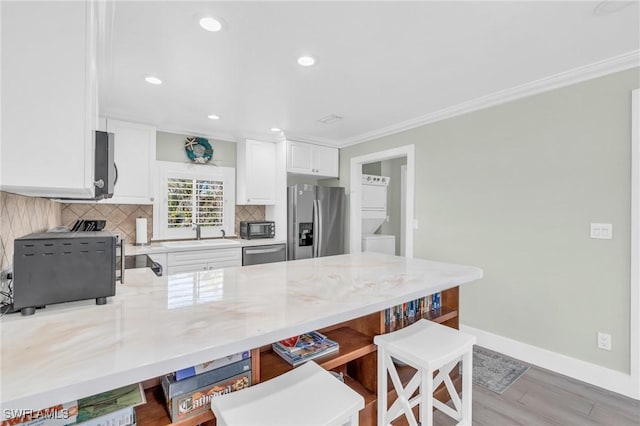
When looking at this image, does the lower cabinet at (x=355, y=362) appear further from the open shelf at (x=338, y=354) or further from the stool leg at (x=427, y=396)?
the stool leg at (x=427, y=396)

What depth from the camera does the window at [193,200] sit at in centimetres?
380

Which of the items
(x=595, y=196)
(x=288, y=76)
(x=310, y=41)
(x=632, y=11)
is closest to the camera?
(x=632, y=11)

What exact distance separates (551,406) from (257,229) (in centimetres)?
339

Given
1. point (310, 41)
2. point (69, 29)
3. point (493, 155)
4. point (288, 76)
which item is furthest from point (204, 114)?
point (493, 155)

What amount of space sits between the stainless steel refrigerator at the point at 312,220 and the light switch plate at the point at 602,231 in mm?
2794

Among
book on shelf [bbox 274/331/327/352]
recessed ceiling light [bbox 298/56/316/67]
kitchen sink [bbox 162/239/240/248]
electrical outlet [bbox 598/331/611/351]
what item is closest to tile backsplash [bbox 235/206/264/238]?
kitchen sink [bbox 162/239/240/248]

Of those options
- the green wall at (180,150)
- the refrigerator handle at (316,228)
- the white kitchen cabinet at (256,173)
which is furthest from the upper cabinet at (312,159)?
the green wall at (180,150)

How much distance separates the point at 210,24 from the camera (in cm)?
174

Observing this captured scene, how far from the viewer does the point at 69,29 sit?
36.4 inches

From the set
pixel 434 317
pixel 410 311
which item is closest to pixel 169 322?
pixel 410 311

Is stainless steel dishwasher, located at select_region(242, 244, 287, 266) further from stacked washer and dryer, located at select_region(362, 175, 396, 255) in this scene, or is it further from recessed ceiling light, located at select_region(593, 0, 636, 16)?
recessed ceiling light, located at select_region(593, 0, 636, 16)

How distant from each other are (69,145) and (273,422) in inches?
41.9

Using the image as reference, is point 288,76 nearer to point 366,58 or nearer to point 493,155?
point 366,58

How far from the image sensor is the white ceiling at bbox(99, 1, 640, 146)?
1646 millimetres
